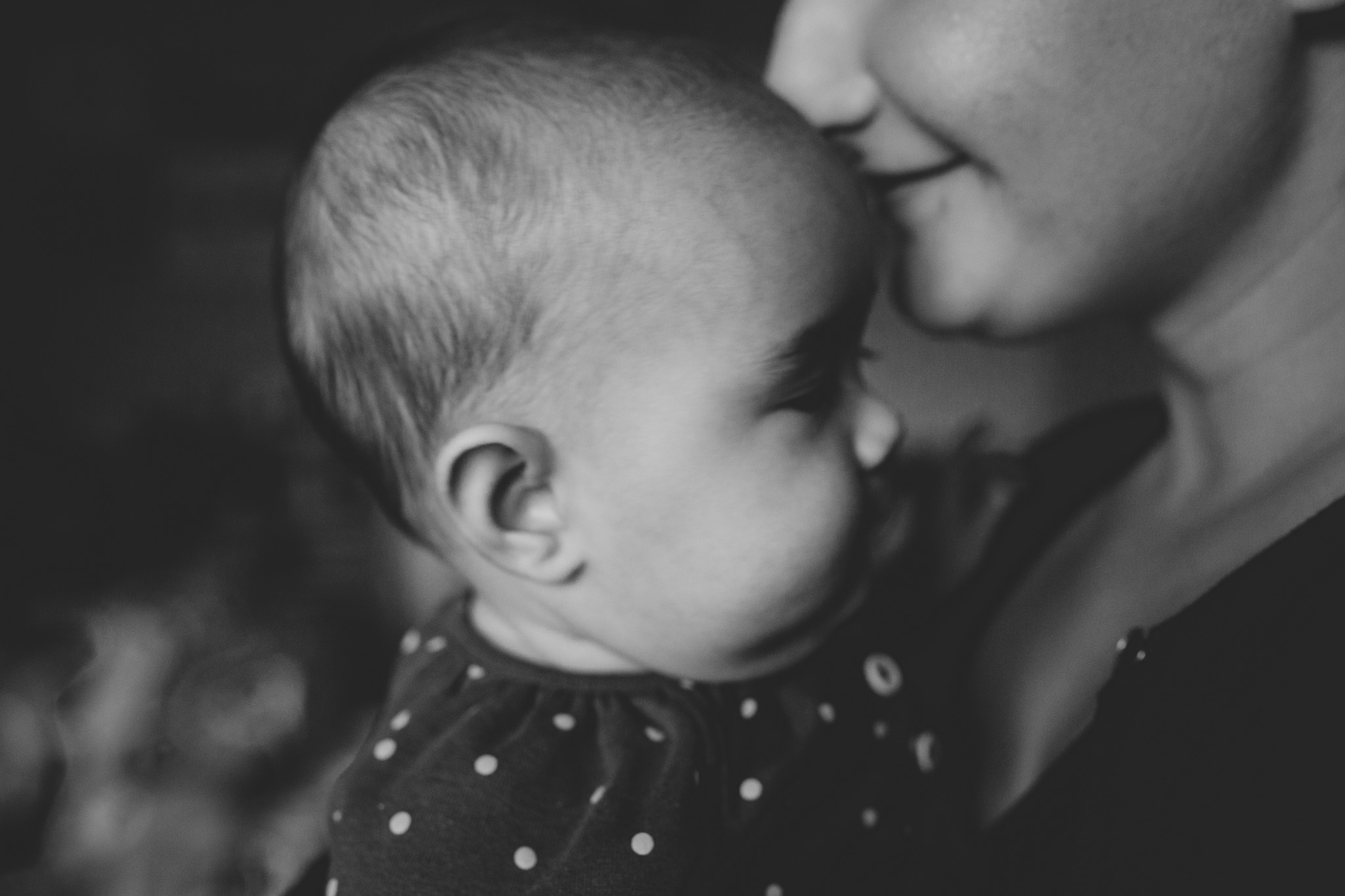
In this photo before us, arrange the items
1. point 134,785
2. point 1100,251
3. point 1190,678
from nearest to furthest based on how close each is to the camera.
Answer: point 1190,678 → point 1100,251 → point 134,785

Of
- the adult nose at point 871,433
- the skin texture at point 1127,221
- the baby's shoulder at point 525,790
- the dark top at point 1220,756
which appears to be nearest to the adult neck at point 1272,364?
the skin texture at point 1127,221

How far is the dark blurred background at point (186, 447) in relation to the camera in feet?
4.93

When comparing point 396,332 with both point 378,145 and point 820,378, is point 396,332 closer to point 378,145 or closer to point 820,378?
point 378,145

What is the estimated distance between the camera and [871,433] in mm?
732

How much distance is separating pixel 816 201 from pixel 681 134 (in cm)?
9

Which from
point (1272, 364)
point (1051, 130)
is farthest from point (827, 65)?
point (1272, 364)

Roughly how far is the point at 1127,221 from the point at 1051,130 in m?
0.08

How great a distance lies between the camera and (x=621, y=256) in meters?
0.63

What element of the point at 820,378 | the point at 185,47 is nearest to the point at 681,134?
the point at 820,378

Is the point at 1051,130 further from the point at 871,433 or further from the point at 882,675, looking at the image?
the point at 882,675

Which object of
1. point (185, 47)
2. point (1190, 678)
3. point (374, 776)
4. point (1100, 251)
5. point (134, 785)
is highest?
point (1100, 251)

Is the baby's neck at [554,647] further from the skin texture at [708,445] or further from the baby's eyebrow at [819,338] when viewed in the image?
the baby's eyebrow at [819,338]

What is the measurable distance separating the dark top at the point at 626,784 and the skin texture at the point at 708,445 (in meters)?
0.04

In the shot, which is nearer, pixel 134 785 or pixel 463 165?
pixel 463 165
